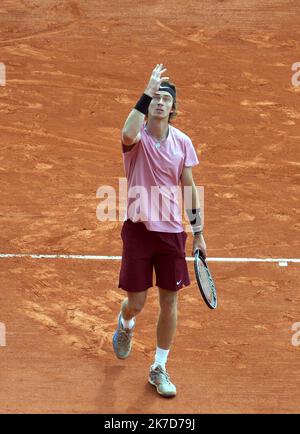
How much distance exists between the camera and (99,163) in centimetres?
1221

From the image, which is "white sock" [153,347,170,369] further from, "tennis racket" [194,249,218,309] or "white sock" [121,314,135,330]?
"tennis racket" [194,249,218,309]

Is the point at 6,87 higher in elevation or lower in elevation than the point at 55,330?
higher

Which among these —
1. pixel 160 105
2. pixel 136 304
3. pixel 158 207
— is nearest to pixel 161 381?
pixel 136 304

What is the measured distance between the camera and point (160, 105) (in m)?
7.20

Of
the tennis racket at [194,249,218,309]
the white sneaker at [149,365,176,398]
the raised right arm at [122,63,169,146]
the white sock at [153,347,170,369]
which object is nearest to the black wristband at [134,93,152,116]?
the raised right arm at [122,63,169,146]

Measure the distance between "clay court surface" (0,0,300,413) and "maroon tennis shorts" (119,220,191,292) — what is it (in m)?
0.97

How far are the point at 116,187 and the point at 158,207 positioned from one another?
14.4 feet

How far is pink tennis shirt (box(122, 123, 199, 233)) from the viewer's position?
724 centimetres

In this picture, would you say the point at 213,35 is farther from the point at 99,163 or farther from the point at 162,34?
the point at 99,163

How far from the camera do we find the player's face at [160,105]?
720 centimetres

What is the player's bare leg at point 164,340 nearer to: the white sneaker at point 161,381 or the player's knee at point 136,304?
the white sneaker at point 161,381

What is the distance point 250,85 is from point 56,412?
7635 millimetres

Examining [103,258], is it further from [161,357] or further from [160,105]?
[160,105]

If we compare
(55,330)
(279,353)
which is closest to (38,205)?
(55,330)
